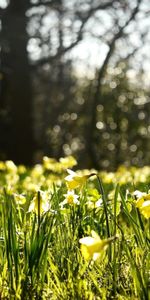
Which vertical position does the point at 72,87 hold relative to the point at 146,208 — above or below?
above

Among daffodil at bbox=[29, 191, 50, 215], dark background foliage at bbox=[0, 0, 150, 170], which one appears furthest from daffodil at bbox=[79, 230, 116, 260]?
dark background foliage at bbox=[0, 0, 150, 170]

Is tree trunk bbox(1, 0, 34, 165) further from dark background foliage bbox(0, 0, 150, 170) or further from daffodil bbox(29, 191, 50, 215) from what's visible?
daffodil bbox(29, 191, 50, 215)

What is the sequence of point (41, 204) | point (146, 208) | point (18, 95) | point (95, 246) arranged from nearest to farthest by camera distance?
point (95, 246) < point (146, 208) < point (41, 204) < point (18, 95)

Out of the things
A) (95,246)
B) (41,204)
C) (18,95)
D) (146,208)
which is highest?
(18,95)

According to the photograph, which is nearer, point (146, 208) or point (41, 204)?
point (146, 208)

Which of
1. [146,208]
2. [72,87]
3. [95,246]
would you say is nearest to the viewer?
[95,246]

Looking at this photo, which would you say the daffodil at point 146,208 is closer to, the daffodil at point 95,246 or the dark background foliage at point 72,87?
the daffodil at point 95,246

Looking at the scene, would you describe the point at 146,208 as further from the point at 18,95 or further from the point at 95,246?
the point at 18,95

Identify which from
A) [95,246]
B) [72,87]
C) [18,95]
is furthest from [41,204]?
[72,87]
